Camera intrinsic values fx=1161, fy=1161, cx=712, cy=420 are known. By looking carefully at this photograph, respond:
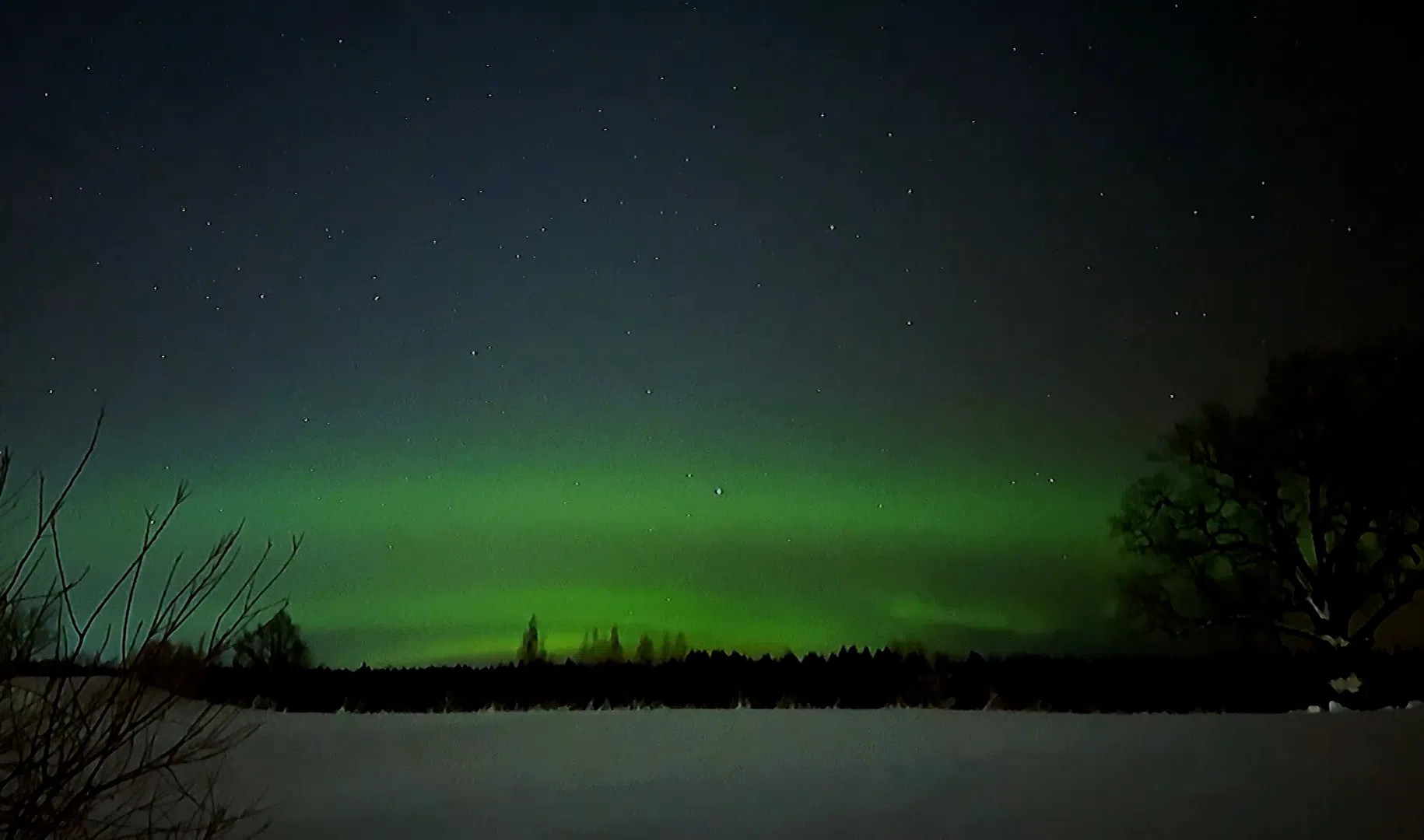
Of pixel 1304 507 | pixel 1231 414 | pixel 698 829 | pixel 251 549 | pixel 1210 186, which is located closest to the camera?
pixel 698 829

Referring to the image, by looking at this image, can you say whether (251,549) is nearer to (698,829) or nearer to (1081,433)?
(698,829)

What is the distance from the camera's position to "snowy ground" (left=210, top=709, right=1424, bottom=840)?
405 cm

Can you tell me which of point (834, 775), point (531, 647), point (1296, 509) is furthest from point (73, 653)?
point (1296, 509)

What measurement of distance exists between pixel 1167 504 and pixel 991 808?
270 cm

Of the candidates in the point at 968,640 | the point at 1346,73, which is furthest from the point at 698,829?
the point at 1346,73

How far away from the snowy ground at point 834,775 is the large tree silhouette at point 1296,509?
0.89m

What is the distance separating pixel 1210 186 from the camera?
5449mm

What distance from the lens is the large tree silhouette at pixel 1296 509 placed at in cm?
590

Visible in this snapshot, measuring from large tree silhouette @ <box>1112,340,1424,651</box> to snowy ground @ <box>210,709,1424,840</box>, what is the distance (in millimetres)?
889

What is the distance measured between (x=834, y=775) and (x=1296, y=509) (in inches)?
132

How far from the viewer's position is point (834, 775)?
454cm

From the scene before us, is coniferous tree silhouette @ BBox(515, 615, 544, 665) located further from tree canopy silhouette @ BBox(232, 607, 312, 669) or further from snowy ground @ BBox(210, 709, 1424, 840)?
tree canopy silhouette @ BBox(232, 607, 312, 669)

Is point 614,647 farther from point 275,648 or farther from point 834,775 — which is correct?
point 275,648

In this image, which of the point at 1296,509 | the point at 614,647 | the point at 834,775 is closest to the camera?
the point at 834,775
